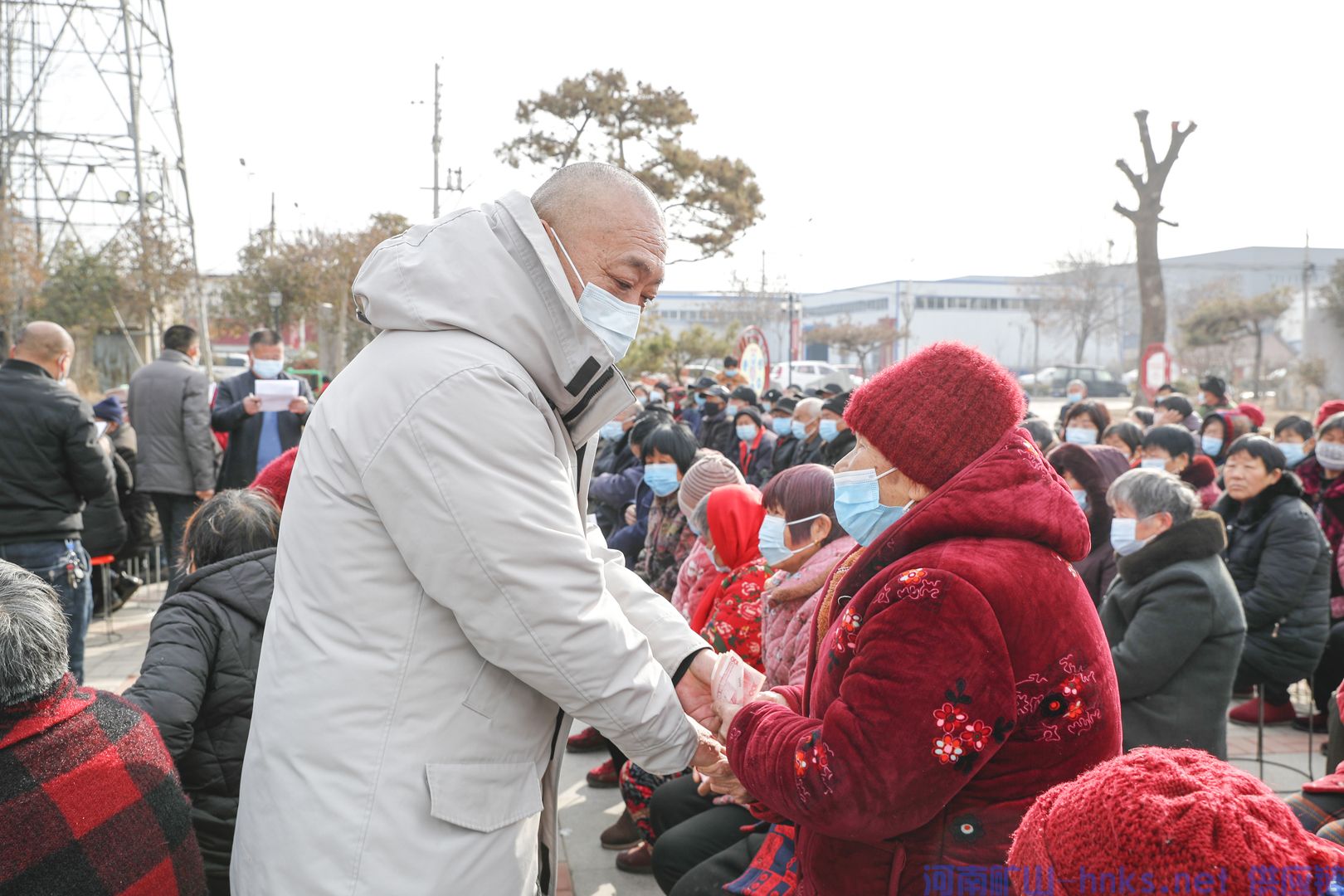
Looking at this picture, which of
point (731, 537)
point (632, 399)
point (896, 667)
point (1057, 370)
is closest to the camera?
point (896, 667)

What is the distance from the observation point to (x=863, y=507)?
2275mm

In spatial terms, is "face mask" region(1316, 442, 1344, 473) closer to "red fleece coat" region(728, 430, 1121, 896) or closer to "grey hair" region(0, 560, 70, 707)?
"red fleece coat" region(728, 430, 1121, 896)

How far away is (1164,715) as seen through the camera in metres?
3.86

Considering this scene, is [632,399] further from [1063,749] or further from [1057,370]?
[1057,370]

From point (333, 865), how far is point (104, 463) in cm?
457

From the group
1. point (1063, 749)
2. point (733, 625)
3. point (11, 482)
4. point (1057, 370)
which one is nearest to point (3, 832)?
point (1063, 749)

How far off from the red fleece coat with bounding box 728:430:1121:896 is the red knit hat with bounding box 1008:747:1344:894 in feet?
1.40

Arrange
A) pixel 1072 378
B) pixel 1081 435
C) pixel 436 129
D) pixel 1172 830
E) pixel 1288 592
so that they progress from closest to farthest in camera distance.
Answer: pixel 1172 830
pixel 1288 592
pixel 1081 435
pixel 436 129
pixel 1072 378

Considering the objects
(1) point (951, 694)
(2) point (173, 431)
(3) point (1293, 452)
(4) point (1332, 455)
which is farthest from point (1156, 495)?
(2) point (173, 431)

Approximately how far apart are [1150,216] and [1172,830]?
62.4 feet

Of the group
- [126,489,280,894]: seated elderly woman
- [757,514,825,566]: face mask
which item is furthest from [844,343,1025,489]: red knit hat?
[757,514,825,566]: face mask

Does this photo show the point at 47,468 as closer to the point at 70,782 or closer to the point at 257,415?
the point at 257,415

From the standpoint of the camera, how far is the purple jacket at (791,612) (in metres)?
3.37

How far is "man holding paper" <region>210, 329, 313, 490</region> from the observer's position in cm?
734
